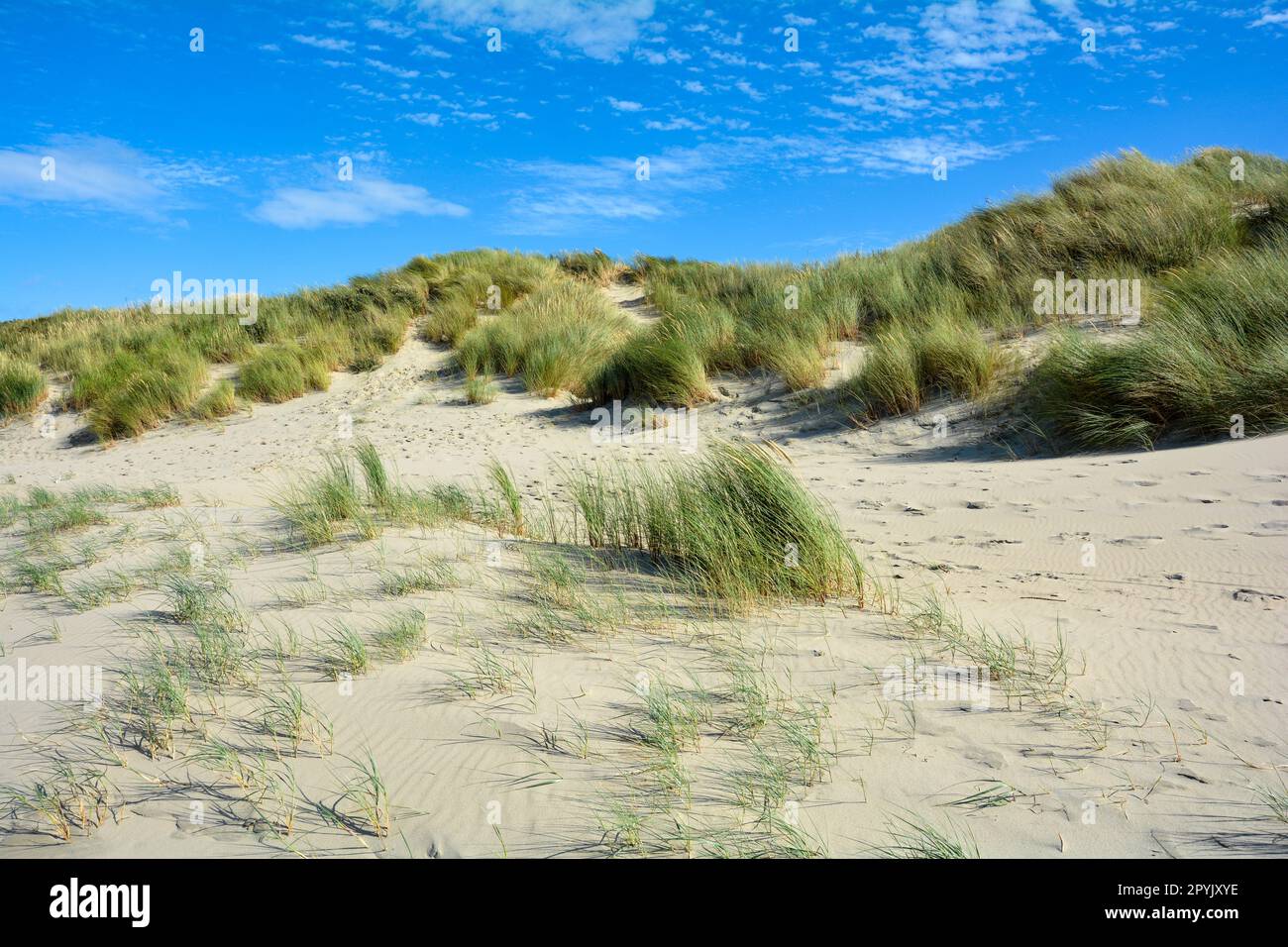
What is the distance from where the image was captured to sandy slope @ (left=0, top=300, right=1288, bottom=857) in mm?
2305

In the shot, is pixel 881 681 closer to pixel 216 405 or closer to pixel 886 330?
pixel 886 330

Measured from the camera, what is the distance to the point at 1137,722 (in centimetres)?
267

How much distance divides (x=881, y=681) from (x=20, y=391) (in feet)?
53.3

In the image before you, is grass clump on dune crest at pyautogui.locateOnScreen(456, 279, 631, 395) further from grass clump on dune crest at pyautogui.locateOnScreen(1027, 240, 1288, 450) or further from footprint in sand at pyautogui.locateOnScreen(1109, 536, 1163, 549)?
footprint in sand at pyautogui.locateOnScreen(1109, 536, 1163, 549)

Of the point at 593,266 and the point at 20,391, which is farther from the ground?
the point at 593,266

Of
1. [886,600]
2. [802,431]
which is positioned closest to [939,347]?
[802,431]

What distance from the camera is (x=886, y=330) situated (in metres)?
10.7

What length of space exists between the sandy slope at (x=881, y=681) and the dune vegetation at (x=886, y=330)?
102cm

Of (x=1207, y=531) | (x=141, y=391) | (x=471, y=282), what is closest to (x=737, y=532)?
(x=1207, y=531)

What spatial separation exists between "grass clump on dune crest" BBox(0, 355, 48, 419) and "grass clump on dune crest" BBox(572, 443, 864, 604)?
536 inches

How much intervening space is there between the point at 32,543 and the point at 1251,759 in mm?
7077

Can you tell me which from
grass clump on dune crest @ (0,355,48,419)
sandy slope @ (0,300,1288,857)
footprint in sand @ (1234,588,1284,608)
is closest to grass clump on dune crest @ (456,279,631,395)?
sandy slope @ (0,300,1288,857)

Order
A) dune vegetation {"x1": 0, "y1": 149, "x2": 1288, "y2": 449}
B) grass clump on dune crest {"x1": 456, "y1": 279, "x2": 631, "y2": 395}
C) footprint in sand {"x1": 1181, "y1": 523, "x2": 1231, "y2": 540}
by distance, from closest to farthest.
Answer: footprint in sand {"x1": 1181, "y1": 523, "x2": 1231, "y2": 540}
dune vegetation {"x1": 0, "y1": 149, "x2": 1288, "y2": 449}
grass clump on dune crest {"x1": 456, "y1": 279, "x2": 631, "y2": 395}

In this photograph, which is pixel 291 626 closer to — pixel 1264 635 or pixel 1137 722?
pixel 1137 722
